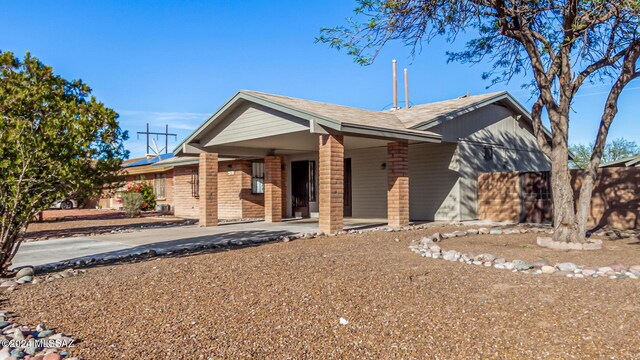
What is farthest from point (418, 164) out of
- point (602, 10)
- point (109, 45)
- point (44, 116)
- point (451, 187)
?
point (44, 116)

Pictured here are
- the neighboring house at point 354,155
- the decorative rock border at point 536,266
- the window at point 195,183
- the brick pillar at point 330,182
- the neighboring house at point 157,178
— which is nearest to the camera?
the decorative rock border at point 536,266

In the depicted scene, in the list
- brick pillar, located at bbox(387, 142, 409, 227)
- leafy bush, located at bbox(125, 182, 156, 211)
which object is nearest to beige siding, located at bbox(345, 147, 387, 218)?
brick pillar, located at bbox(387, 142, 409, 227)

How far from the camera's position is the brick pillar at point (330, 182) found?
10.9 m

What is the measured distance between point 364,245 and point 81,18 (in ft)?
32.0

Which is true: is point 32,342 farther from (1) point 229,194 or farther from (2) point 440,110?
(1) point 229,194

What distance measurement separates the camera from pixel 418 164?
15438 mm

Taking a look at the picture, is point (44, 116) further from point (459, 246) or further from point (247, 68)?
point (247, 68)

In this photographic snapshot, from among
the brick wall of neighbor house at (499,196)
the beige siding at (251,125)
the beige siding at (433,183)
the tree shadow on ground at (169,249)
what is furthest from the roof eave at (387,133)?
the brick wall of neighbor house at (499,196)

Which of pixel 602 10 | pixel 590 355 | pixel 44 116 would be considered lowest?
pixel 590 355

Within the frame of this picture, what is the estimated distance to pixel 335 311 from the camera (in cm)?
432

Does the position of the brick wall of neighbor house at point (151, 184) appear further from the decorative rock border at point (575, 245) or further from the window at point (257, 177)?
the decorative rock border at point (575, 245)

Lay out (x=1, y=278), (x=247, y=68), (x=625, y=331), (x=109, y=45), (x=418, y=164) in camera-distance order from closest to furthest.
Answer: (x=625, y=331)
(x=1, y=278)
(x=109, y=45)
(x=418, y=164)
(x=247, y=68)

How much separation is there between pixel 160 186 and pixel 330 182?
17.1m

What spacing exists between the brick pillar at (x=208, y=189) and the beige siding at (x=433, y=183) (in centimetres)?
647
